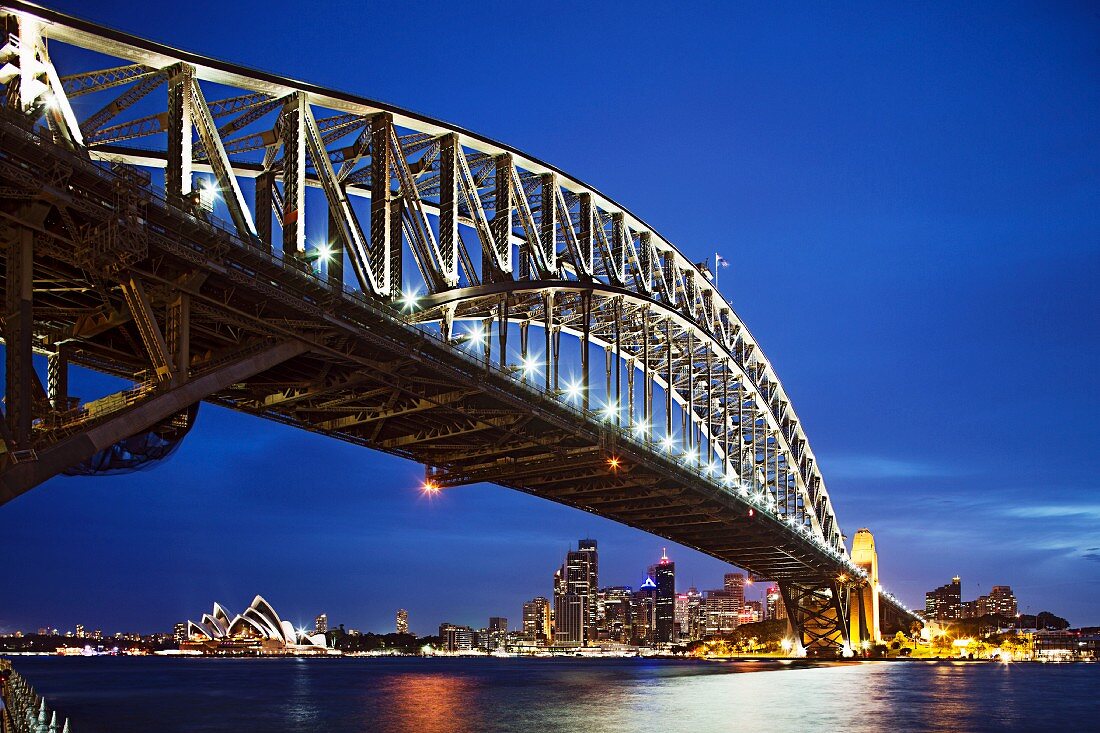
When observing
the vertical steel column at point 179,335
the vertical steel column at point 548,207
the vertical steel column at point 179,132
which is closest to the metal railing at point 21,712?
the vertical steel column at point 179,335

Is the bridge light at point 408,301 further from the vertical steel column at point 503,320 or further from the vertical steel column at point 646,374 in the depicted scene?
the vertical steel column at point 646,374

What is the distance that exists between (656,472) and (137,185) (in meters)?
42.1

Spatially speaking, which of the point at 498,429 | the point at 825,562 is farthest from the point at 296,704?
the point at 825,562

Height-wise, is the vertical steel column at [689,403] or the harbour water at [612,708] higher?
the vertical steel column at [689,403]

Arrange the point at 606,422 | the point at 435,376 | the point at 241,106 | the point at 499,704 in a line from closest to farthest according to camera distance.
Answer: the point at 241,106, the point at 435,376, the point at 606,422, the point at 499,704

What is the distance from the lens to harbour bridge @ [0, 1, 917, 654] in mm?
27281

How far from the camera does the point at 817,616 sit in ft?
427

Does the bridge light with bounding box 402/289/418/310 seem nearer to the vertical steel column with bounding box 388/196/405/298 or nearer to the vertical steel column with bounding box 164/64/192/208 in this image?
the vertical steel column with bounding box 388/196/405/298

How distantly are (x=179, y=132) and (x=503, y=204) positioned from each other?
2089 cm

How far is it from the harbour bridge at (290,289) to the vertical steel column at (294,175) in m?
0.07

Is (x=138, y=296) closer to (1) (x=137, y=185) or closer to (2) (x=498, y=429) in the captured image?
(1) (x=137, y=185)

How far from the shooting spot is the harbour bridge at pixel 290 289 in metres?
27.3

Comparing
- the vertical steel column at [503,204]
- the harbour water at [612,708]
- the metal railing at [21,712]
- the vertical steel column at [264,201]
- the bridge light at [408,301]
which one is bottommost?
the harbour water at [612,708]

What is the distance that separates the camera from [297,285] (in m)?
34.4
